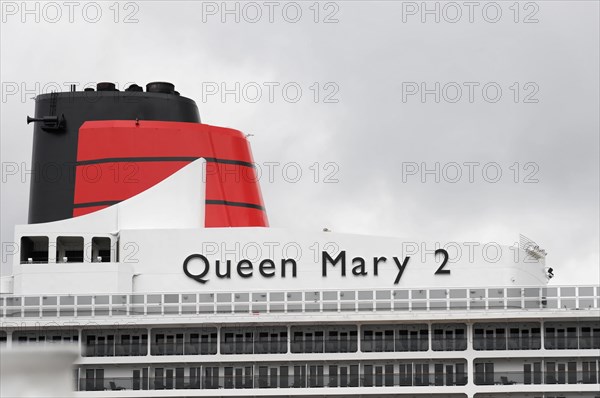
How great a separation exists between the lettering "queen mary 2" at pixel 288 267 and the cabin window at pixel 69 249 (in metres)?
3.75

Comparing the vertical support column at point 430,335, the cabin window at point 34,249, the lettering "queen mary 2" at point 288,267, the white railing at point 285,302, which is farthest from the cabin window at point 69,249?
the vertical support column at point 430,335

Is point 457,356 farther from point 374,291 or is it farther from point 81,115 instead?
point 81,115

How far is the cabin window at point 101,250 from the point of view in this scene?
146 ft

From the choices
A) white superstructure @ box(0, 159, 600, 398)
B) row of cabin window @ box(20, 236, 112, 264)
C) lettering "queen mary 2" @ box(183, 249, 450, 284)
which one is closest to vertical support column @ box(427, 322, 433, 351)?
white superstructure @ box(0, 159, 600, 398)

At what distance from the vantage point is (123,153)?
153 ft

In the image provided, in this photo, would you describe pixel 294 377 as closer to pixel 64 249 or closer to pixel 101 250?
pixel 101 250

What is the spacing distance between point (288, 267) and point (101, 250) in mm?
6324

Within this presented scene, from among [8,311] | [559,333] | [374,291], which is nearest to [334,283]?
[374,291]

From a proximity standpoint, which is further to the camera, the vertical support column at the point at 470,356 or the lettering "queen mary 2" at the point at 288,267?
the lettering "queen mary 2" at the point at 288,267

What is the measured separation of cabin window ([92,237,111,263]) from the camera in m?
44.4

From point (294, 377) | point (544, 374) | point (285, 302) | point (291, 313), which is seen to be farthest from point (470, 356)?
point (285, 302)

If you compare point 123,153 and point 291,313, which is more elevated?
point 123,153

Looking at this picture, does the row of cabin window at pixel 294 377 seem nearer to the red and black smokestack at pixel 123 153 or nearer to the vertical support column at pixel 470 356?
the vertical support column at pixel 470 356

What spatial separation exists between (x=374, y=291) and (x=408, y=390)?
3.29 meters
